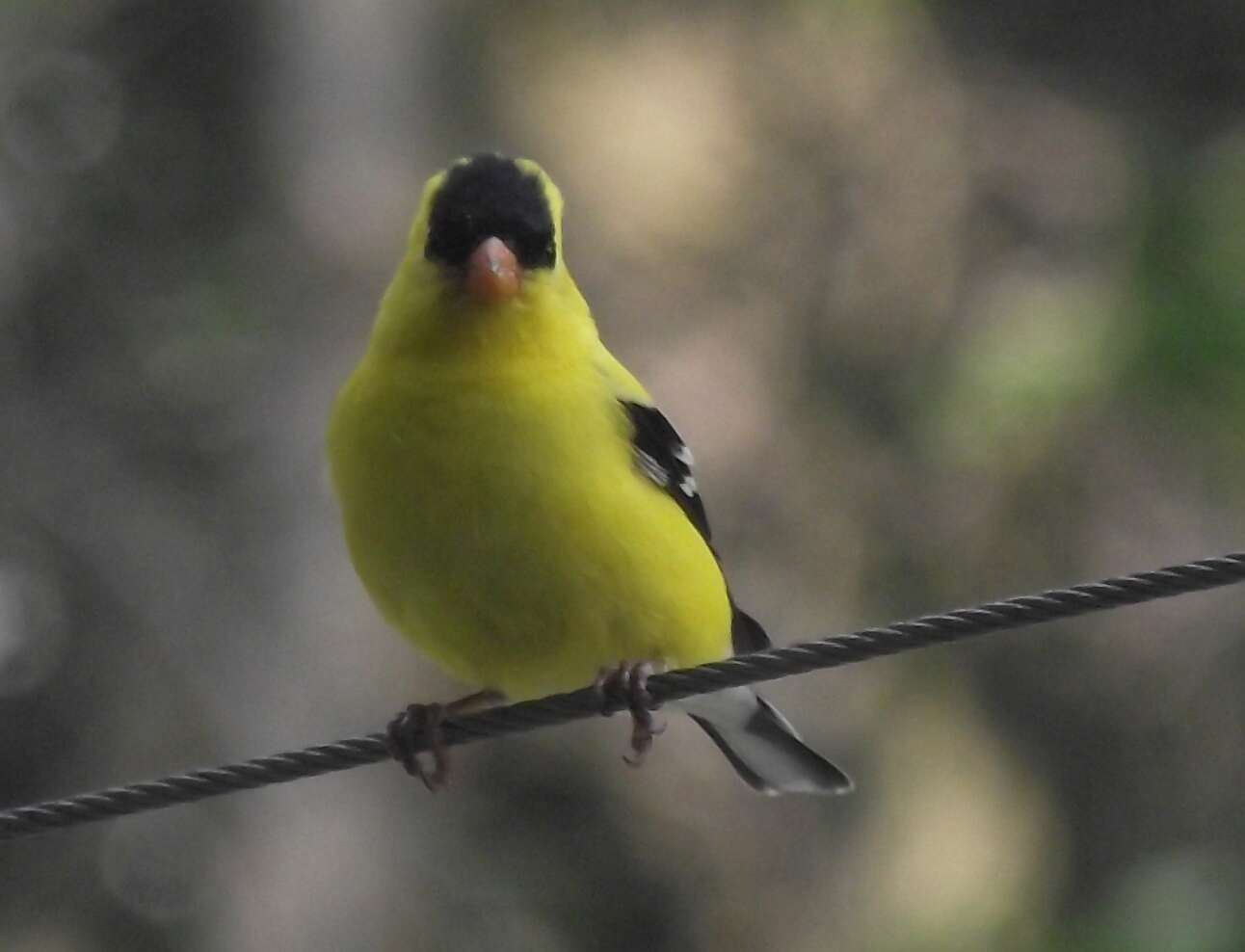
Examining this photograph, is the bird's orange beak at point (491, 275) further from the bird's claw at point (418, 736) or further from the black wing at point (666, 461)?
the bird's claw at point (418, 736)

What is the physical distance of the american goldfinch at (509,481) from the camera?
409 centimetres

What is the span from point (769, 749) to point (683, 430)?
3.72 metres

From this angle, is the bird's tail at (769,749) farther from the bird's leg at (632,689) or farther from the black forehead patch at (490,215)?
the black forehead patch at (490,215)

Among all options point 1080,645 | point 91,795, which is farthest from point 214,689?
point 91,795

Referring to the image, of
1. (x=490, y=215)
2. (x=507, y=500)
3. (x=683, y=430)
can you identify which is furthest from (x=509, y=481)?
(x=683, y=430)

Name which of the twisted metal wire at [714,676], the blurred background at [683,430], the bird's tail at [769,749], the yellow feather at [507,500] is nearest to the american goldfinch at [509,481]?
the yellow feather at [507,500]

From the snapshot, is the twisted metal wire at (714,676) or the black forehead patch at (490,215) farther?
the black forehead patch at (490,215)

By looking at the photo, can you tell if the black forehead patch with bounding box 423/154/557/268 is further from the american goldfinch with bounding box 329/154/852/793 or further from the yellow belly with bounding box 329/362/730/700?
the yellow belly with bounding box 329/362/730/700

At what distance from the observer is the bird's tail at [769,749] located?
5293 mm

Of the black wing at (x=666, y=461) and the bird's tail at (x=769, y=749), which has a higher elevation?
the black wing at (x=666, y=461)

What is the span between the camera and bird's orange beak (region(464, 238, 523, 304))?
4.31 m

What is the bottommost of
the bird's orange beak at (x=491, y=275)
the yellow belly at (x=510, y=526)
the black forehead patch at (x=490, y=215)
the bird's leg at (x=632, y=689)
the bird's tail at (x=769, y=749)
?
the bird's tail at (x=769, y=749)

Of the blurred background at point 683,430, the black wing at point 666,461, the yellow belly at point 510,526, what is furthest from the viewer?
the blurred background at point 683,430

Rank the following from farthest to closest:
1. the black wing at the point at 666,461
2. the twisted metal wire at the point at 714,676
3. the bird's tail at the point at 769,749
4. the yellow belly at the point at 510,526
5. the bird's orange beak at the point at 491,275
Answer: the bird's tail at the point at 769,749 < the black wing at the point at 666,461 < the bird's orange beak at the point at 491,275 < the yellow belly at the point at 510,526 < the twisted metal wire at the point at 714,676
